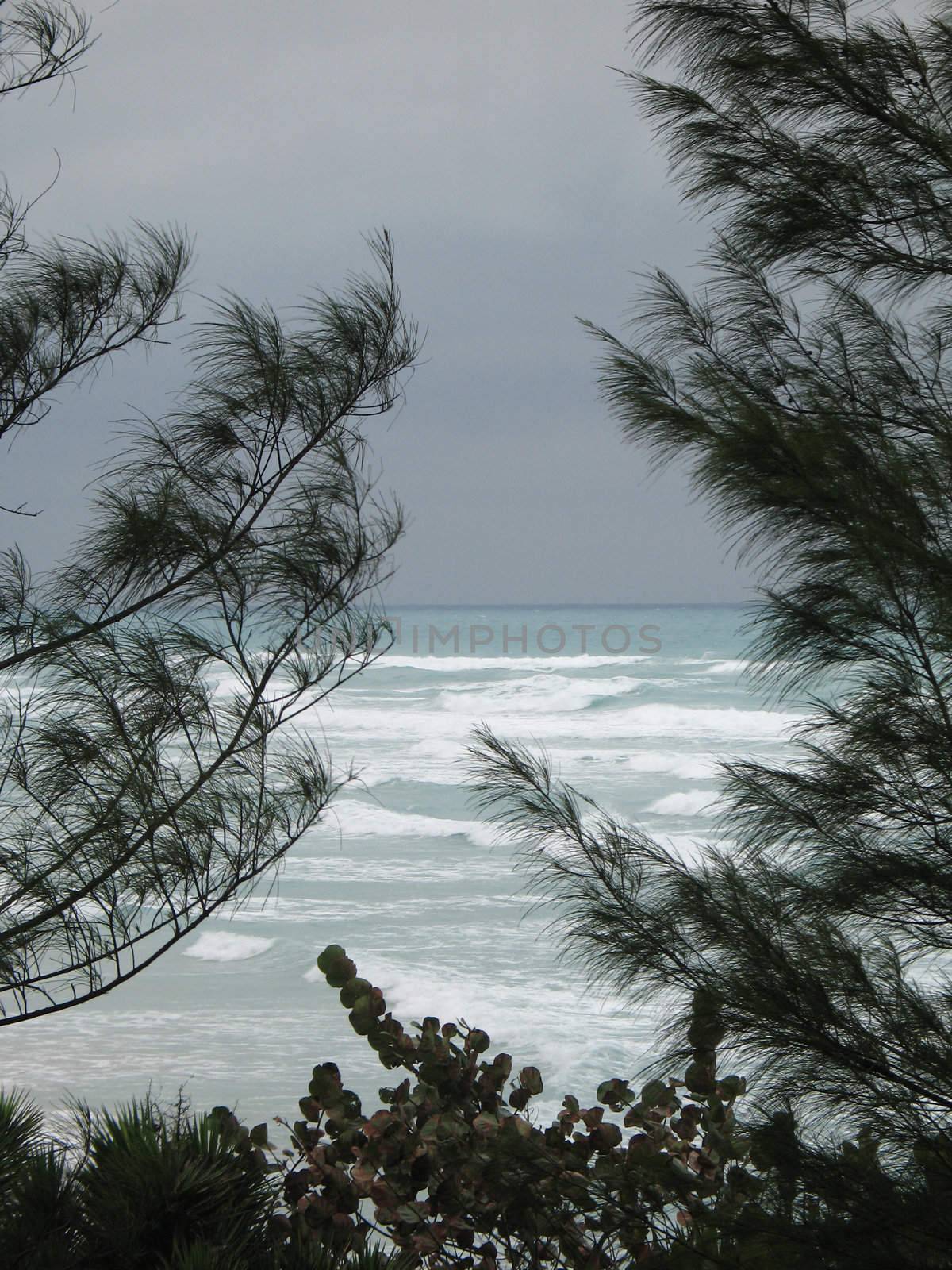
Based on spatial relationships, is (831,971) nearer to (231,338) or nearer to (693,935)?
(693,935)

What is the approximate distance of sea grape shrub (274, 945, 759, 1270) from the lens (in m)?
2.06

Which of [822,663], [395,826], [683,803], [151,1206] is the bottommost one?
[151,1206]

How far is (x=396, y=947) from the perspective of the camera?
7.69 metres

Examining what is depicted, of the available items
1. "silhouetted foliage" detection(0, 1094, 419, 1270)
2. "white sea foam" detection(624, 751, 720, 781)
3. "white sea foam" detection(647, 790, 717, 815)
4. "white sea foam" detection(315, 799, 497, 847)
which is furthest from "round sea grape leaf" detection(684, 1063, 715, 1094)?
"white sea foam" detection(624, 751, 720, 781)

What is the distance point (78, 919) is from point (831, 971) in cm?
169

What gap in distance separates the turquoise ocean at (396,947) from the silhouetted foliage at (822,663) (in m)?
0.17

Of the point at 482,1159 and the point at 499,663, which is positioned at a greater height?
the point at 499,663

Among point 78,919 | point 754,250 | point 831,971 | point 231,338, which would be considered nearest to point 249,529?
point 231,338

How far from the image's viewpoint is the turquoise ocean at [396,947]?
5.48m

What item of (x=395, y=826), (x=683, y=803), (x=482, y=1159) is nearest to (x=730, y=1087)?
(x=482, y=1159)

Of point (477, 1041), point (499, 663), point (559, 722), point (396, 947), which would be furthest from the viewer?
point (499, 663)

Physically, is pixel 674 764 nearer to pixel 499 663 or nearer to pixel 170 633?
pixel 499 663

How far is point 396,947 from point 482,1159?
5.59 m

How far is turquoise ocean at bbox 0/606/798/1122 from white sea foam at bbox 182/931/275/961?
17 millimetres
